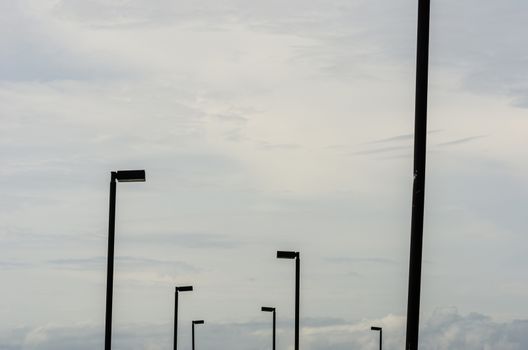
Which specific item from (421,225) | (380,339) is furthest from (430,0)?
(380,339)

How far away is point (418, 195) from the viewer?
17.3 meters

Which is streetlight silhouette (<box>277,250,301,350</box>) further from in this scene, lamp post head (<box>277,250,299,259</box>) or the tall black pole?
the tall black pole

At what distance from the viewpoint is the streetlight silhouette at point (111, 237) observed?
25.3 meters

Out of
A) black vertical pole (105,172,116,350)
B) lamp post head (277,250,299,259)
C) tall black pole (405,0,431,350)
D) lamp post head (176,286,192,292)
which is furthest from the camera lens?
lamp post head (176,286,192,292)

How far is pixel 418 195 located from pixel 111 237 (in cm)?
1045

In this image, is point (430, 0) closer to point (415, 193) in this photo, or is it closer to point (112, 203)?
point (415, 193)

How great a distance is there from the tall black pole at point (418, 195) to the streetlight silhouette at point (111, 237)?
977 cm

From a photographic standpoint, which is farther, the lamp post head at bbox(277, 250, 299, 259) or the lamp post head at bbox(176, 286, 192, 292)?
the lamp post head at bbox(176, 286, 192, 292)

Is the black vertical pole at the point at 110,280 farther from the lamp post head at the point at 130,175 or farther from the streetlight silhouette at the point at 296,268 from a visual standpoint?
the streetlight silhouette at the point at 296,268

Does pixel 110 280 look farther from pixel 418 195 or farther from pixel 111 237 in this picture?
pixel 418 195

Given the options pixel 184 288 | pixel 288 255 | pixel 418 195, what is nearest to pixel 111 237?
pixel 418 195

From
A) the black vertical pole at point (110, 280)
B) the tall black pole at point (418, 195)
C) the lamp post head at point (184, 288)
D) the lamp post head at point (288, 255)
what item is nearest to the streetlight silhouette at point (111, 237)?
the black vertical pole at point (110, 280)

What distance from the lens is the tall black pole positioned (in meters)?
17.2

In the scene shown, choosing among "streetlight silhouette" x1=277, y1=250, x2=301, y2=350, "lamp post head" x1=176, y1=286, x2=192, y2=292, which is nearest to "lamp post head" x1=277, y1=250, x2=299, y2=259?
"streetlight silhouette" x1=277, y1=250, x2=301, y2=350
